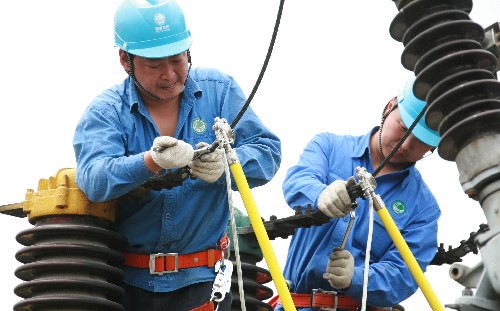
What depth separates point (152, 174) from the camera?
4.57 metres

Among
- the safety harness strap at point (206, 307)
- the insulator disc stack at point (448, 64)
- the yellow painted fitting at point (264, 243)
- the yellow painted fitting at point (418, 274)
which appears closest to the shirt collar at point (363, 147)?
the yellow painted fitting at point (418, 274)

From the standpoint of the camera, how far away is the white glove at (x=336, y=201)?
16.1 feet

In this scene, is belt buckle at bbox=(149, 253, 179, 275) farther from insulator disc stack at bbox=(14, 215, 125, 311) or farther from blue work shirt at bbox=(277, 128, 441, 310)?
blue work shirt at bbox=(277, 128, 441, 310)

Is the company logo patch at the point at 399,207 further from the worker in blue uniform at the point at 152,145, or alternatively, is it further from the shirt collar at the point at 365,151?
the worker in blue uniform at the point at 152,145

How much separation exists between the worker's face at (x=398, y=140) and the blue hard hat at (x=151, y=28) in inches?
61.1

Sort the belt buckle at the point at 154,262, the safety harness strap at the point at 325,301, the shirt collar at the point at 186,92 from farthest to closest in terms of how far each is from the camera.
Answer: the safety harness strap at the point at 325,301
the shirt collar at the point at 186,92
the belt buckle at the point at 154,262

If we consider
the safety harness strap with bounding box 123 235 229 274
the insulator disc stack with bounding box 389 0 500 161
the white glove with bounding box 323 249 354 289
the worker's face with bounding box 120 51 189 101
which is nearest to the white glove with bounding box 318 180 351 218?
the white glove with bounding box 323 249 354 289

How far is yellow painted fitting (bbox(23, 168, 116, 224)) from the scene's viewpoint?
474cm

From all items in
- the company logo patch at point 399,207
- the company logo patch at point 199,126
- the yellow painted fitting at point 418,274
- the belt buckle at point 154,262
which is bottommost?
the yellow painted fitting at point 418,274

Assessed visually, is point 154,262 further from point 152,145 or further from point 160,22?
point 160,22

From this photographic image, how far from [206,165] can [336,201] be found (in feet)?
2.91

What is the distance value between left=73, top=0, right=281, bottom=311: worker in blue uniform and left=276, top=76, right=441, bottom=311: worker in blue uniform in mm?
704

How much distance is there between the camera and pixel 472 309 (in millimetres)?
2580

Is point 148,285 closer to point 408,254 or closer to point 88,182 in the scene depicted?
point 88,182
